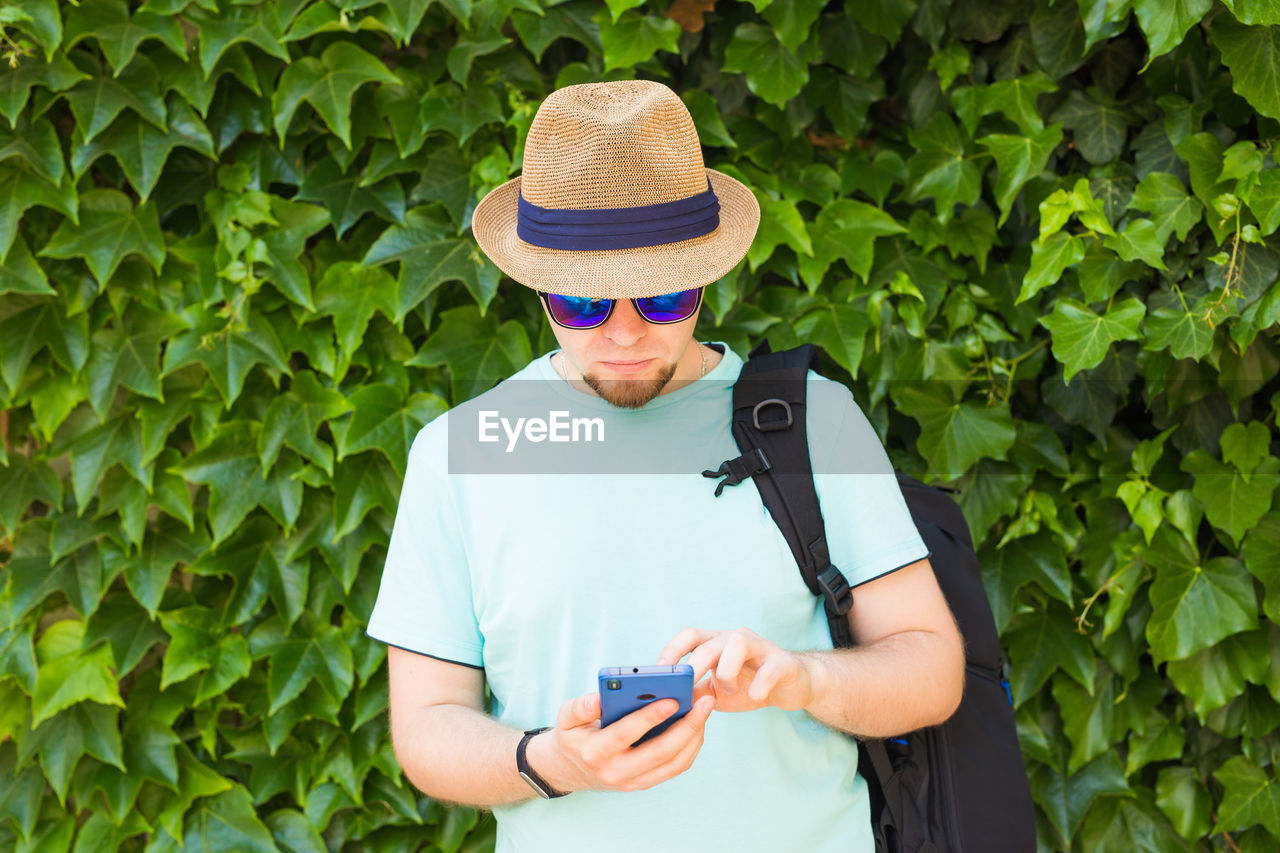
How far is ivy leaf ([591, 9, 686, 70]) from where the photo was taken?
1.88 m

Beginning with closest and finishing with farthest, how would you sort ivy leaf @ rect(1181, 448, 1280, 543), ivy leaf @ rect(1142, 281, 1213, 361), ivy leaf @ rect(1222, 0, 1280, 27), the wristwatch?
1. the wristwatch
2. ivy leaf @ rect(1222, 0, 1280, 27)
3. ivy leaf @ rect(1142, 281, 1213, 361)
4. ivy leaf @ rect(1181, 448, 1280, 543)

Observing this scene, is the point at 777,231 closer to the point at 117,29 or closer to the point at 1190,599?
the point at 1190,599

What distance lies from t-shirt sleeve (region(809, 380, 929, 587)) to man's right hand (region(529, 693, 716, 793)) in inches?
12.7

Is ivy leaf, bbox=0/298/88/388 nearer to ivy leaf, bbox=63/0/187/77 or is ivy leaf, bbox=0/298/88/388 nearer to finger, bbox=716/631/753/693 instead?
ivy leaf, bbox=63/0/187/77

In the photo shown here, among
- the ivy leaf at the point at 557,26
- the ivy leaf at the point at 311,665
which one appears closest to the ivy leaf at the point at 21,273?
the ivy leaf at the point at 311,665

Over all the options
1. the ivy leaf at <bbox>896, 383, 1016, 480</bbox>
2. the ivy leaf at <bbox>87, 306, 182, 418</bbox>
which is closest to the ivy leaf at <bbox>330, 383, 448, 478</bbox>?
the ivy leaf at <bbox>87, 306, 182, 418</bbox>

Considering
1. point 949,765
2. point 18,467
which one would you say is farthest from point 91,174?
point 949,765

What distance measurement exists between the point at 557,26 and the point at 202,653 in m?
1.46

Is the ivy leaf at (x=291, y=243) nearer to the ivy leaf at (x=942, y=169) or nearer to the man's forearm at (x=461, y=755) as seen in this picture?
the man's forearm at (x=461, y=755)

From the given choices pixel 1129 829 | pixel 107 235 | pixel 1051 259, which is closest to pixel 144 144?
pixel 107 235

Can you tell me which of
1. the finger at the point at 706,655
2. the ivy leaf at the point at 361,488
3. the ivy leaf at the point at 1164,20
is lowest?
the ivy leaf at the point at 361,488

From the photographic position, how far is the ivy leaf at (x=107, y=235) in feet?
6.42

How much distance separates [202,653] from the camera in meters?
→ 2.05
